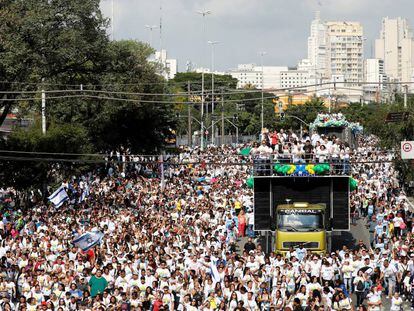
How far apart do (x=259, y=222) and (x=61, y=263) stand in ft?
26.3

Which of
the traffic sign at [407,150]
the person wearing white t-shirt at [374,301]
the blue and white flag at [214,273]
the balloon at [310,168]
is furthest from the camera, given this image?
the traffic sign at [407,150]

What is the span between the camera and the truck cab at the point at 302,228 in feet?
93.6

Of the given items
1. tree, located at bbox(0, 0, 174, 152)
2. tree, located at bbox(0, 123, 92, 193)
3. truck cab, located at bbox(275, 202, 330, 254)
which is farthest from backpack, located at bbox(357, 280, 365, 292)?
tree, located at bbox(0, 123, 92, 193)

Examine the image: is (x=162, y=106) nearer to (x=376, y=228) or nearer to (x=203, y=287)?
(x=376, y=228)

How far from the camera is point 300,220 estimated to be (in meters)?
29.0

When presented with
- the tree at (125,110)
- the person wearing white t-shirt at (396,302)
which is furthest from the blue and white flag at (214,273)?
the tree at (125,110)

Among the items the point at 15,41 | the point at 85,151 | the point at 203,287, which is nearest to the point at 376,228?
the point at 203,287

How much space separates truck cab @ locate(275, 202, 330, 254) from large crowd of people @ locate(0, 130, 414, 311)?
964 millimetres

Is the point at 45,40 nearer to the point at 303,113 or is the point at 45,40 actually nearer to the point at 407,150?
the point at 407,150

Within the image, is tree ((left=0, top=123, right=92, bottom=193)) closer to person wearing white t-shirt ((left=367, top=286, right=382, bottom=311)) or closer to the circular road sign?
the circular road sign

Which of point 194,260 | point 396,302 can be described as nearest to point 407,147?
point 194,260

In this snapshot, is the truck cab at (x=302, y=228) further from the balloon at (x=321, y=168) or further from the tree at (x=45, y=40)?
the tree at (x=45, y=40)

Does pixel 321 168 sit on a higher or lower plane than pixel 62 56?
lower

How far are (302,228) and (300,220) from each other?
26 centimetres
